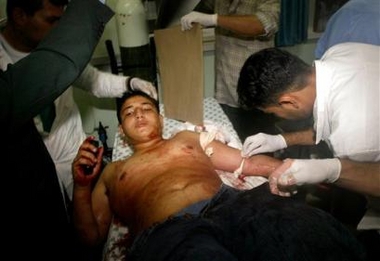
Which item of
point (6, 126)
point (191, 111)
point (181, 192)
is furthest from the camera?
point (191, 111)

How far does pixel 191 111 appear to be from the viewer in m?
2.30

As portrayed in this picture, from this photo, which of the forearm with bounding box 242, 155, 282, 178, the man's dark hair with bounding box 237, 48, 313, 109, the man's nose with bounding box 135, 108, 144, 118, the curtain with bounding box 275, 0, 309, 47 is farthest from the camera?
the curtain with bounding box 275, 0, 309, 47

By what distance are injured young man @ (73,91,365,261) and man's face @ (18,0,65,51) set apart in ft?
1.88

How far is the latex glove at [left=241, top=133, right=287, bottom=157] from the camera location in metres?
1.96

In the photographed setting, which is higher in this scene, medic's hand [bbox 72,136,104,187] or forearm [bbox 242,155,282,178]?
medic's hand [bbox 72,136,104,187]

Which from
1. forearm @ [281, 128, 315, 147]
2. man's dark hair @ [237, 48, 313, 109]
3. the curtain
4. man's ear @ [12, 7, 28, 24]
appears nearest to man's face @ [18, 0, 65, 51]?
man's ear @ [12, 7, 28, 24]

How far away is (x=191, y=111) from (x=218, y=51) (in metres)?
0.63

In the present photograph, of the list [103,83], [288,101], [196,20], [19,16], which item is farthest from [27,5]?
[288,101]

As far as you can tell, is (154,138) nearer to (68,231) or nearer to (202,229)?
(68,231)

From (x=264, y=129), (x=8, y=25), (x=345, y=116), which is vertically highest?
(x=8, y=25)

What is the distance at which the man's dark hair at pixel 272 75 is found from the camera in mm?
1492

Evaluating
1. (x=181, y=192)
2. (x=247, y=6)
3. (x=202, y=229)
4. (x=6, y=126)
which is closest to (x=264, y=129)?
(x=247, y=6)

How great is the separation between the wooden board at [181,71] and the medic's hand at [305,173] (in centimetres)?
82

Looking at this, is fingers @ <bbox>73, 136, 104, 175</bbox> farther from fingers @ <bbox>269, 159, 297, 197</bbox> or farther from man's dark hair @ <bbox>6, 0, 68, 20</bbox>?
fingers @ <bbox>269, 159, 297, 197</bbox>
